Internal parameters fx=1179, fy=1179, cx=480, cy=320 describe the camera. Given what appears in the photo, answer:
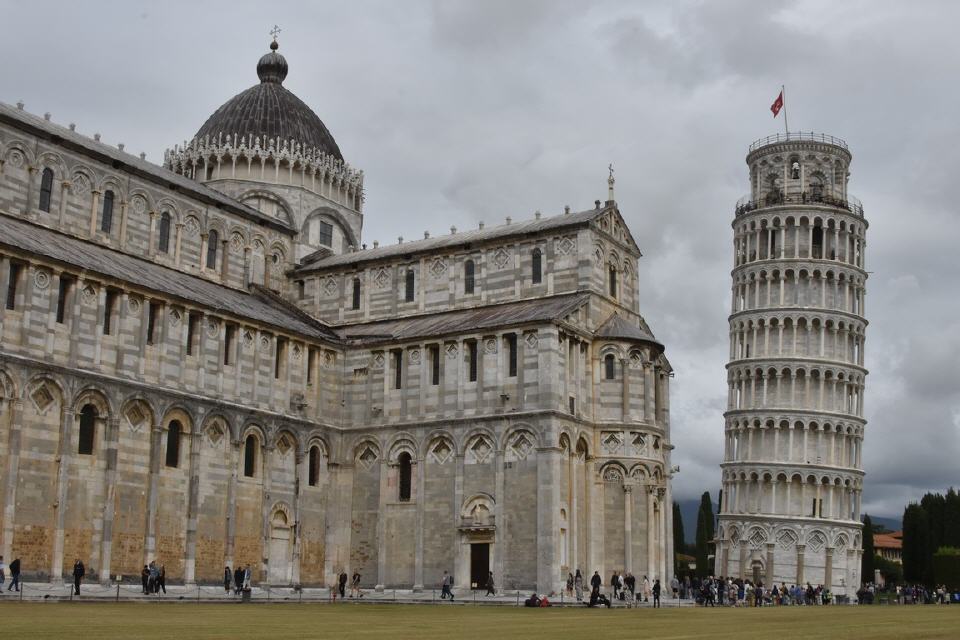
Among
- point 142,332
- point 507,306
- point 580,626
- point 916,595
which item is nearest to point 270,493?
point 142,332

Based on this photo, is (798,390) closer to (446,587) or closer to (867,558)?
(867,558)

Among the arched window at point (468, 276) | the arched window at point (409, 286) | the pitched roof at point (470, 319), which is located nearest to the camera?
the pitched roof at point (470, 319)

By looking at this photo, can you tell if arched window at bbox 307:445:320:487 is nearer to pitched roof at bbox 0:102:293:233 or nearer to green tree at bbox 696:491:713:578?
pitched roof at bbox 0:102:293:233

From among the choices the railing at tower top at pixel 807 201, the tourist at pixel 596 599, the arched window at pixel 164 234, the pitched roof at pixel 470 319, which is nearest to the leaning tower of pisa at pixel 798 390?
the railing at tower top at pixel 807 201

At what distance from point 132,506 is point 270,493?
7703 mm

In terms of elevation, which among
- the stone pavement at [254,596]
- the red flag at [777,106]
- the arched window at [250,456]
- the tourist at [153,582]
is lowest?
the stone pavement at [254,596]

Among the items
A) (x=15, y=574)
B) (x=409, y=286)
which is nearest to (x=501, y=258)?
(x=409, y=286)

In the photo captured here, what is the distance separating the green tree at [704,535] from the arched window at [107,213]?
6814 cm

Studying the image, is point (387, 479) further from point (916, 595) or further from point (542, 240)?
point (916, 595)

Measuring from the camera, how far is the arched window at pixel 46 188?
Result: 51.1m

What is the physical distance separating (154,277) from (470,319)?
14.8m

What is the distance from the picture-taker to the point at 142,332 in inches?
1860

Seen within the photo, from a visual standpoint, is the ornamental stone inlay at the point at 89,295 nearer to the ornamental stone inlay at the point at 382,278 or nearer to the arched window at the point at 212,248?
the arched window at the point at 212,248

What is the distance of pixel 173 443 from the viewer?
159 feet
